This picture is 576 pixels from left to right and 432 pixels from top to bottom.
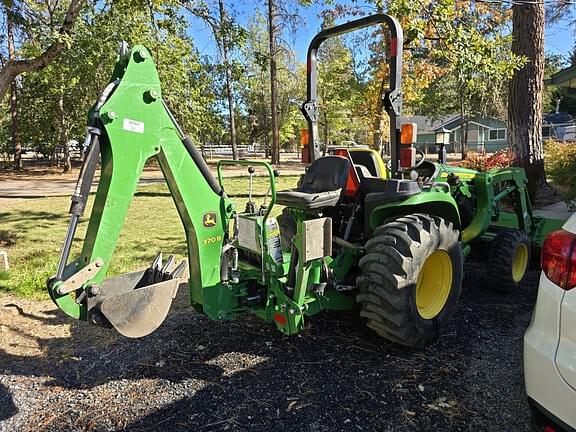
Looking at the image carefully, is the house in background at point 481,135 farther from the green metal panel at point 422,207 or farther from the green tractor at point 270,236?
the green tractor at point 270,236

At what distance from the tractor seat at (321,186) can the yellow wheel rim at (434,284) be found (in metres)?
0.91

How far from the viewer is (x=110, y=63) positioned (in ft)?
62.5

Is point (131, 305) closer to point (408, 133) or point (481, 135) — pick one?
point (408, 133)

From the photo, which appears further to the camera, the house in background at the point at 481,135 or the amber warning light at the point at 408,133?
the house in background at the point at 481,135

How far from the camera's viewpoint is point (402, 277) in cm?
304

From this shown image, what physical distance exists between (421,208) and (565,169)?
835cm

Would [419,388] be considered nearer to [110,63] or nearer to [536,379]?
[536,379]

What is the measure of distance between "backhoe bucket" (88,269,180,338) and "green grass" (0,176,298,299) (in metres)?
2.55

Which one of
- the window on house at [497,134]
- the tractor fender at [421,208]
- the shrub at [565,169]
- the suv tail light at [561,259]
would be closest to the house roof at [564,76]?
the shrub at [565,169]

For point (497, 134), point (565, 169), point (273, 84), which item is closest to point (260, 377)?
point (565, 169)

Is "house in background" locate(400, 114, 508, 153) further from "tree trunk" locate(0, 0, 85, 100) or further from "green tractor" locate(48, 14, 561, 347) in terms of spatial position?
"green tractor" locate(48, 14, 561, 347)

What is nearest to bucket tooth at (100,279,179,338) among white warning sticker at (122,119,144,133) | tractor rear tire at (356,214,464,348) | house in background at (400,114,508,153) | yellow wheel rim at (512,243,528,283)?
white warning sticker at (122,119,144,133)

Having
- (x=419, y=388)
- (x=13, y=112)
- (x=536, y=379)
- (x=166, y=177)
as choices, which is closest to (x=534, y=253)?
(x=419, y=388)

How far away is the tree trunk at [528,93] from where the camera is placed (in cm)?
888
